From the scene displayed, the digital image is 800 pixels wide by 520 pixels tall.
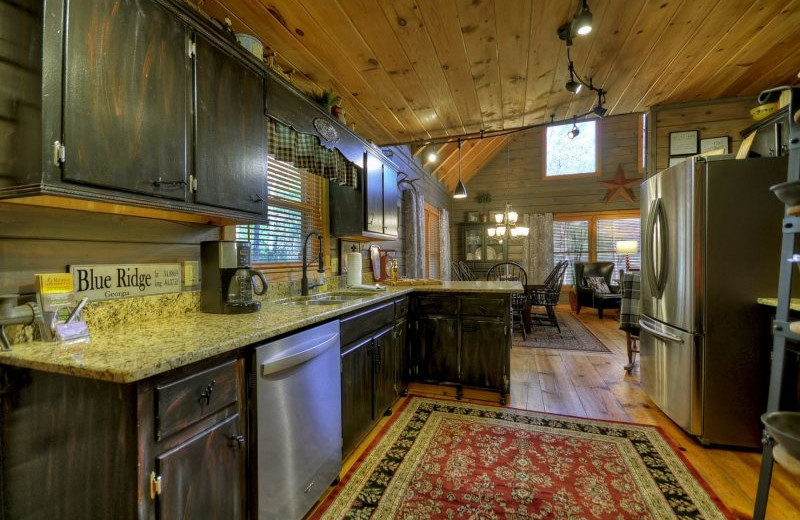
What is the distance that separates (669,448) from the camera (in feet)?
6.67

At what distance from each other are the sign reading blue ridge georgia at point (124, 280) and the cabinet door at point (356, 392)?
0.87 m

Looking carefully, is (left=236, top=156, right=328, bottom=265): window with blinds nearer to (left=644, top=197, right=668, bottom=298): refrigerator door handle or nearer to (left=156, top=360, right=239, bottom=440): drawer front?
(left=156, top=360, right=239, bottom=440): drawer front

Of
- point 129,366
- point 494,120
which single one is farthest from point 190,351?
point 494,120

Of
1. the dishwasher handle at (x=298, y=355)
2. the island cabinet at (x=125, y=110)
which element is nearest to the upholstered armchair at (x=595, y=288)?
the dishwasher handle at (x=298, y=355)

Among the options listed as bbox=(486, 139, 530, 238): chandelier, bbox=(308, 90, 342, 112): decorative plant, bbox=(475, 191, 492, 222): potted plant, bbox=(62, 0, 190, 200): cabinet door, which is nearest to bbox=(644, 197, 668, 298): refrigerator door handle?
bbox=(308, 90, 342, 112): decorative plant

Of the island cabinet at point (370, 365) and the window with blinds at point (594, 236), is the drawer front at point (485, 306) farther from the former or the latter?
the window with blinds at point (594, 236)

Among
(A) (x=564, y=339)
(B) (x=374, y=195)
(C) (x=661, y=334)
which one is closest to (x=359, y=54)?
(B) (x=374, y=195)

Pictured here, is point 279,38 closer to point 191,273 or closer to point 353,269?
point 191,273

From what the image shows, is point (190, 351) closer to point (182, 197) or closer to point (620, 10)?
point (182, 197)

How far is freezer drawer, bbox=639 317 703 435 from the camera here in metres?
2.08

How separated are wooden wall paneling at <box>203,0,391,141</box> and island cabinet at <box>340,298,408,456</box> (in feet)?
5.29

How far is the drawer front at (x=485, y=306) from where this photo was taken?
270 centimetres

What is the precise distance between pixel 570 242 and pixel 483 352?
5880 mm

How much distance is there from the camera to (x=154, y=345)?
40.3 inches
